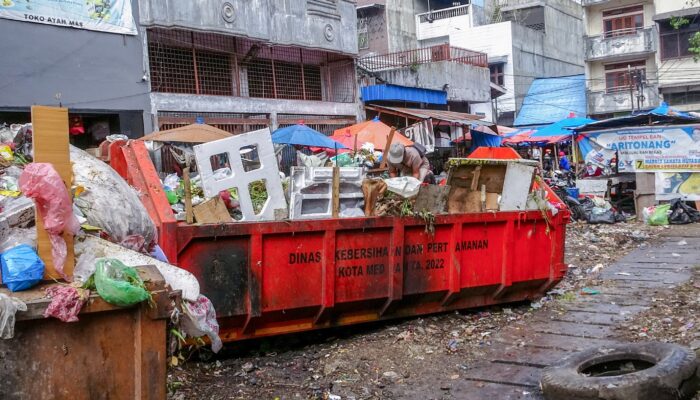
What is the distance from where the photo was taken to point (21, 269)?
2.93m

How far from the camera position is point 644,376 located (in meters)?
4.21

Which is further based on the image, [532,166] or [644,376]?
[532,166]

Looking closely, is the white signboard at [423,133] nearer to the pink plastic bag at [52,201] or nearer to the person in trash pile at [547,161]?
the person in trash pile at [547,161]

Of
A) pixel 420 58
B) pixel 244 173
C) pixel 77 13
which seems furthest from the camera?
pixel 420 58

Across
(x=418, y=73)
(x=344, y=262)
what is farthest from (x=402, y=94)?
(x=344, y=262)

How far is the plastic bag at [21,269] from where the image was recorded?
2914 mm

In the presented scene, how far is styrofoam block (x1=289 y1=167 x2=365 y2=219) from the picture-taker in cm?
550

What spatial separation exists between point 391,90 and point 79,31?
10.1m

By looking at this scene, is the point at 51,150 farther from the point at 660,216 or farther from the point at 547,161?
the point at 547,161

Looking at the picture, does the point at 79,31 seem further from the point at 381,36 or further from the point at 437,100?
the point at 381,36

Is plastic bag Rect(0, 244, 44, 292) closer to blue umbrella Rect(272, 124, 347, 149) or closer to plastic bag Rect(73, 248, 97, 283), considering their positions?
plastic bag Rect(73, 248, 97, 283)

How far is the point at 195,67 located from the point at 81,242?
483 inches

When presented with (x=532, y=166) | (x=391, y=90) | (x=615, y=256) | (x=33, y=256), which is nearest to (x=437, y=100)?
(x=391, y=90)

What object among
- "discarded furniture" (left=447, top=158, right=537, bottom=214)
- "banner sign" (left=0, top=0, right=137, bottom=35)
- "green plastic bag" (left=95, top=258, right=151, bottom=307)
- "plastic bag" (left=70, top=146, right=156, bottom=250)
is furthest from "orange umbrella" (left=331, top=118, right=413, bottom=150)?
"green plastic bag" (left=95, top=258, right=151, bottom=307)
